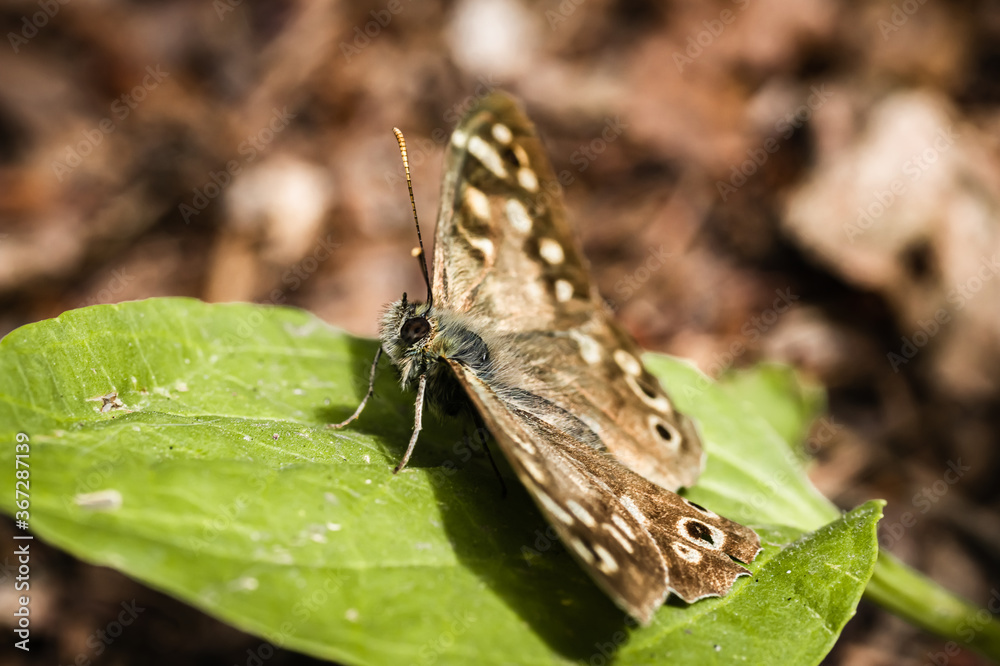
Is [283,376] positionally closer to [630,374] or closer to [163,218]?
[630,374]
